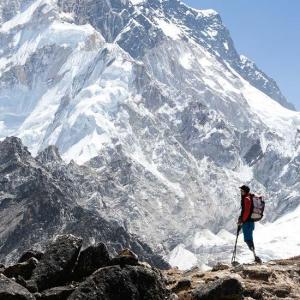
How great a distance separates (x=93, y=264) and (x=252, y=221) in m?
10.4

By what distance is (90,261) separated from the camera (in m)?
22.9

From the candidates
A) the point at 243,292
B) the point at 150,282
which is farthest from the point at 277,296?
the point at 150,282

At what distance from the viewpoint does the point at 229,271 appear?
92.7 ft

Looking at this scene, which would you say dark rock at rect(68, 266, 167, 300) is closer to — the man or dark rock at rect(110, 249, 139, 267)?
dark rock at rect(110, 249, 139, 267)

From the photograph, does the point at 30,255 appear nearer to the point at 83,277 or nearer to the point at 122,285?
the point at 83,277

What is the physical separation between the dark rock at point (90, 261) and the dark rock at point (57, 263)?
27 cm

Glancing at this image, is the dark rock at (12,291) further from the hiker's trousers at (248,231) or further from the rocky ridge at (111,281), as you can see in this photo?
the hiker's trousers at (248,231)

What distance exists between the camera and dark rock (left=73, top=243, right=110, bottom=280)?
74.9ft

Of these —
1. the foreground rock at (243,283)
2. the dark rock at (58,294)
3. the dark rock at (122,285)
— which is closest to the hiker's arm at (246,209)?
the foreground rock at (243,283)

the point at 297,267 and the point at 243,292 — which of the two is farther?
the point at 297,267

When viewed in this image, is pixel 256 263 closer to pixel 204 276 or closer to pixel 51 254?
pixel 204 276

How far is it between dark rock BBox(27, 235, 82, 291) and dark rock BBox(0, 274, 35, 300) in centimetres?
169

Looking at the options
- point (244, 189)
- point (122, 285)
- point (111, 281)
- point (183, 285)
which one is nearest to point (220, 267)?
point (244, 189)

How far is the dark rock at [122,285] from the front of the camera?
1936 cm
